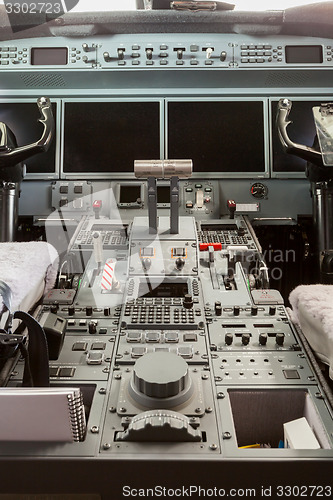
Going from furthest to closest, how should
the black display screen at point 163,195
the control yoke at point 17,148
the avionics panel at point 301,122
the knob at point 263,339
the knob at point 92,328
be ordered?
the avionics panel at point 301,122 < the black display screen at point 163,195 < the control yoke at point 17,148 < the knob at point 92,328 < the knob at point 263,339

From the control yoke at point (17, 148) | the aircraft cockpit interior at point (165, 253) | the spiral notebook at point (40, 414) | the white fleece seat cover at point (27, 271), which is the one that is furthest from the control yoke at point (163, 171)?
the spiral notebook at point (40, 414)

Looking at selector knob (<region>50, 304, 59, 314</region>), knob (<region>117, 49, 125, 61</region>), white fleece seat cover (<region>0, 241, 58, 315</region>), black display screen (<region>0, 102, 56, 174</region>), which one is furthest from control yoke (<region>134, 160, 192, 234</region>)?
black display screen (<region>0, 102, 56, 174</region>)

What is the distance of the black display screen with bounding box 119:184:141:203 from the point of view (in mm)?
3170

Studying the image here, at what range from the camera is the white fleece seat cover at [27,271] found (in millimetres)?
1682

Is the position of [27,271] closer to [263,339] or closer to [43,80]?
[263,339]

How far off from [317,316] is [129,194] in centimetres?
196

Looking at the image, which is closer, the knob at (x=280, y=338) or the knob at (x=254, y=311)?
the knob at (x=280, y=338)

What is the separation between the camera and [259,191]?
323 cm

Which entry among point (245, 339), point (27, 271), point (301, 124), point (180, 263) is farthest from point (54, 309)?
point (301, 124)

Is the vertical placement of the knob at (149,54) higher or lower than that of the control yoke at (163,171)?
higher

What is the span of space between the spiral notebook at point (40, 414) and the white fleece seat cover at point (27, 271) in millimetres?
476

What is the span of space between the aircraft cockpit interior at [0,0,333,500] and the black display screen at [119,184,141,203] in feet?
0.03

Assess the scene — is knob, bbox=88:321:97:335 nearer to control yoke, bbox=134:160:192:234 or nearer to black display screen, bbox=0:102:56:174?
control yoke, bbox=134:160:192:234

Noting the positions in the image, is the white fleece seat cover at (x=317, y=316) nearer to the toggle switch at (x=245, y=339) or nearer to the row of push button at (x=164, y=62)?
the toggle switch at (x=245, y=339)
